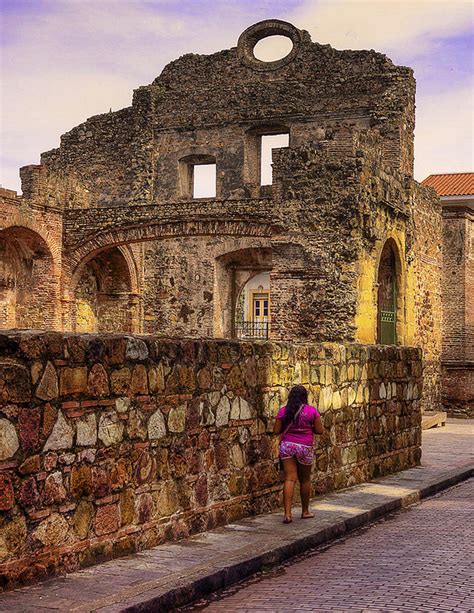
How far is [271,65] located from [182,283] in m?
6.88

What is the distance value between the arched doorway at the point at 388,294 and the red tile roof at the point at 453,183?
1767 cm

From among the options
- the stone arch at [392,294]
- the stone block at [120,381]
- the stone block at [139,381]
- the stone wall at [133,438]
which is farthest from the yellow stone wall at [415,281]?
the stone block at [120,381]

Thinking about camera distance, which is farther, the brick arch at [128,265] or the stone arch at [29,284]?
the brick arch at [128,265]

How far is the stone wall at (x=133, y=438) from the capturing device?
5.56m

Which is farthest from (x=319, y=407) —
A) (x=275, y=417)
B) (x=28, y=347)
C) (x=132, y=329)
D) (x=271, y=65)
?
(x=271, y=65)

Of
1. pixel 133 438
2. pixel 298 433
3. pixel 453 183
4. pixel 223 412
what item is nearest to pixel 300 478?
pixel 298 433

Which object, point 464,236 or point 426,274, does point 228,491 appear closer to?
point 426,274

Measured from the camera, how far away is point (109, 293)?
2698cm

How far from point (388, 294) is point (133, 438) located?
1354 centimetres

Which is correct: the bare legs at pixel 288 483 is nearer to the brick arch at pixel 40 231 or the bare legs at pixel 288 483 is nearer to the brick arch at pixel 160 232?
the brick arch at pixel 160 232

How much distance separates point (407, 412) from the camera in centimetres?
1222

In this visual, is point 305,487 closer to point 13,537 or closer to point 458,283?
point 13,537

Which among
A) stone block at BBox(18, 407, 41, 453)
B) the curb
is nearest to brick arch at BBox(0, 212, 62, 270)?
the curb

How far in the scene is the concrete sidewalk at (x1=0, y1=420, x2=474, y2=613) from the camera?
5.26 metres
